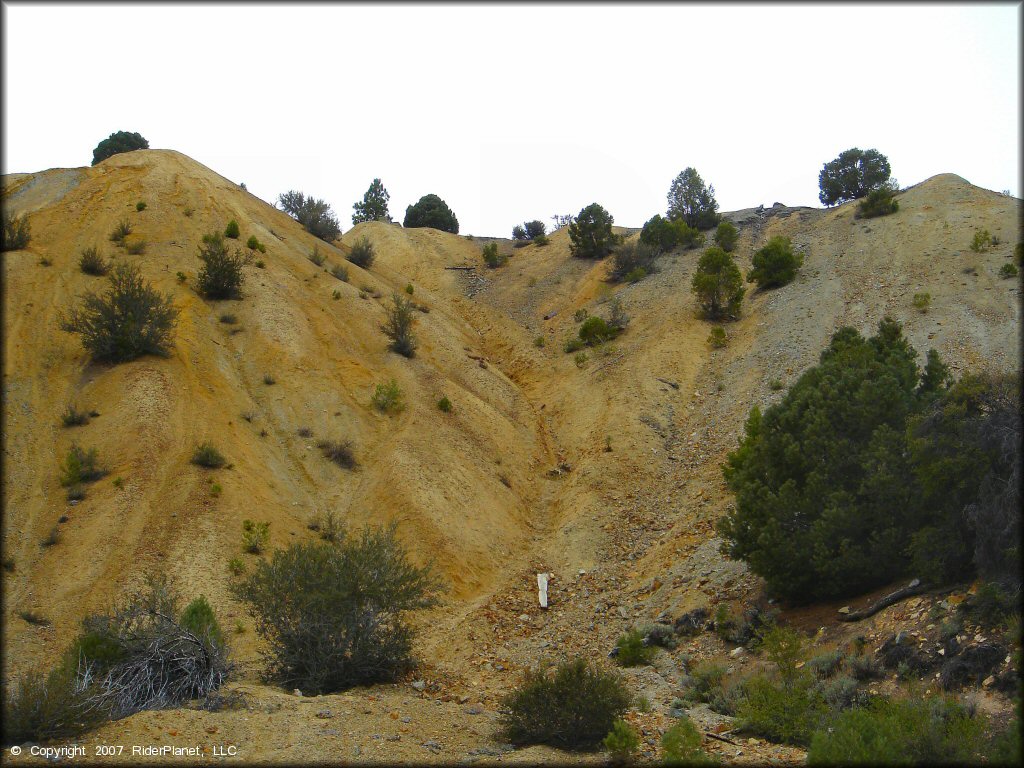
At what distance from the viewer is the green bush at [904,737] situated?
282 inches

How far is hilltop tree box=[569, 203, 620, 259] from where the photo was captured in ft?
132

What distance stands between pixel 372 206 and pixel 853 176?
3499 centimetres

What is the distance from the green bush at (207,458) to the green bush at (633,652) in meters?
10.6

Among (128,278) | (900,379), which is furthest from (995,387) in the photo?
(128,278)

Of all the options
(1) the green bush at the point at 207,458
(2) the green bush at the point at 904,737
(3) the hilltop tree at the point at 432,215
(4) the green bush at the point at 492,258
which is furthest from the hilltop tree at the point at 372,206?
(2) the green bush at the point at 904,737

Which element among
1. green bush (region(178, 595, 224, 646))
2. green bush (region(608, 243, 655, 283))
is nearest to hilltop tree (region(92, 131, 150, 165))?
green bush (region(608, 243, 655, 283))

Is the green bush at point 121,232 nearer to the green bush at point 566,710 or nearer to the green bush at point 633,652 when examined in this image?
the green bush at point 633,652

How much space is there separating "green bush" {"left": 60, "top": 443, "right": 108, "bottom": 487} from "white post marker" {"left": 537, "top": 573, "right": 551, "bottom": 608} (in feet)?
35.1

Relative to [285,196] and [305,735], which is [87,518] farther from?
[285,196]

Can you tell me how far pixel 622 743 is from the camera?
27.1 ft

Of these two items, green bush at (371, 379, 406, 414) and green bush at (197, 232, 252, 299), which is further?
green bush at (197, 232, 252, 299)

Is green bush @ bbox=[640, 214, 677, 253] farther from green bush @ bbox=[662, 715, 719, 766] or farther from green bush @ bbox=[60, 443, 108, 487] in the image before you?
green bush @ bbox=[662, 715, 719, 766]

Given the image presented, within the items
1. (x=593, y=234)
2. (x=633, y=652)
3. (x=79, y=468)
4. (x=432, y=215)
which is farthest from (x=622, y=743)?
(x=432, y=215)

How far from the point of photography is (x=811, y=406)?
1535 cm
